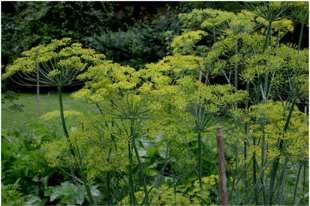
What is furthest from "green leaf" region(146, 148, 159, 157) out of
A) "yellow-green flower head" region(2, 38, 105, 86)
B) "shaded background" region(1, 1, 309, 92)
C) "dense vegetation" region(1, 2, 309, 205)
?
"shaded background" region(1, 1, 309, 92)

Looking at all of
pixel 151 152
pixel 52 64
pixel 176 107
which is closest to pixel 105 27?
pixel 151 152

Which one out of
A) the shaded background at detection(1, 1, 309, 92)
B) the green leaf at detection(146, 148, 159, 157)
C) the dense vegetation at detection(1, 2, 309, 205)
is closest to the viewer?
the dense vegetation at detection(1, 2, 309, 205)

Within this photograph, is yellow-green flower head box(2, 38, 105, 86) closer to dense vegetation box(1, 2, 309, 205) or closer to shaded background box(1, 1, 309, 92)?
dense vegetation box(1, 2, 309, 205)

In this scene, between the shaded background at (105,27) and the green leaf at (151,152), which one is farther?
the shaded background at (105,27)

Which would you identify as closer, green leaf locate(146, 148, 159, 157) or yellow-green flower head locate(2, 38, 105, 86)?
yellow-green flower head locate(2, 38, 105, 86)

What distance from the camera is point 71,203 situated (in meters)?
3.12

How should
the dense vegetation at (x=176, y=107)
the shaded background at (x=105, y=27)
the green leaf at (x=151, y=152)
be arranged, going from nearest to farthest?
the dense vegetation at (x=176, y=107)
the green leaf at (x=151, y=152)
the shaded background at (x=105, y=27)

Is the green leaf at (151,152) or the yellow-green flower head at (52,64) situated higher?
the yellow-green flower head at (52,64)

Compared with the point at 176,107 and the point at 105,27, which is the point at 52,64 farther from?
the point at 105,27

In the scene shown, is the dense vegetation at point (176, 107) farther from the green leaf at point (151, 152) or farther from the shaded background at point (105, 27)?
the shaded background at point (105, 27)

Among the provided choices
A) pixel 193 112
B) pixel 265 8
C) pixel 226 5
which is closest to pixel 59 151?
pixel 193 112

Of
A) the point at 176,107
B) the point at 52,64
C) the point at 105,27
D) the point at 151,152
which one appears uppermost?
the point at 105,27

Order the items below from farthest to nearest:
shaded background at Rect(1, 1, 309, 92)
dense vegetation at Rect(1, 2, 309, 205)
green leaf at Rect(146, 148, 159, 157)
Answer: shaded background at Rect(1, 1, 309, 92) < green leaf at Rect(146, 148, 159, 157) < dense vegetation at Rect(1, 2, 309, 205)

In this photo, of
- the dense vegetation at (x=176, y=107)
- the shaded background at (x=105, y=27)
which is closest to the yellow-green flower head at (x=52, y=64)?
the dense vegetation at (x=176, y=107)
